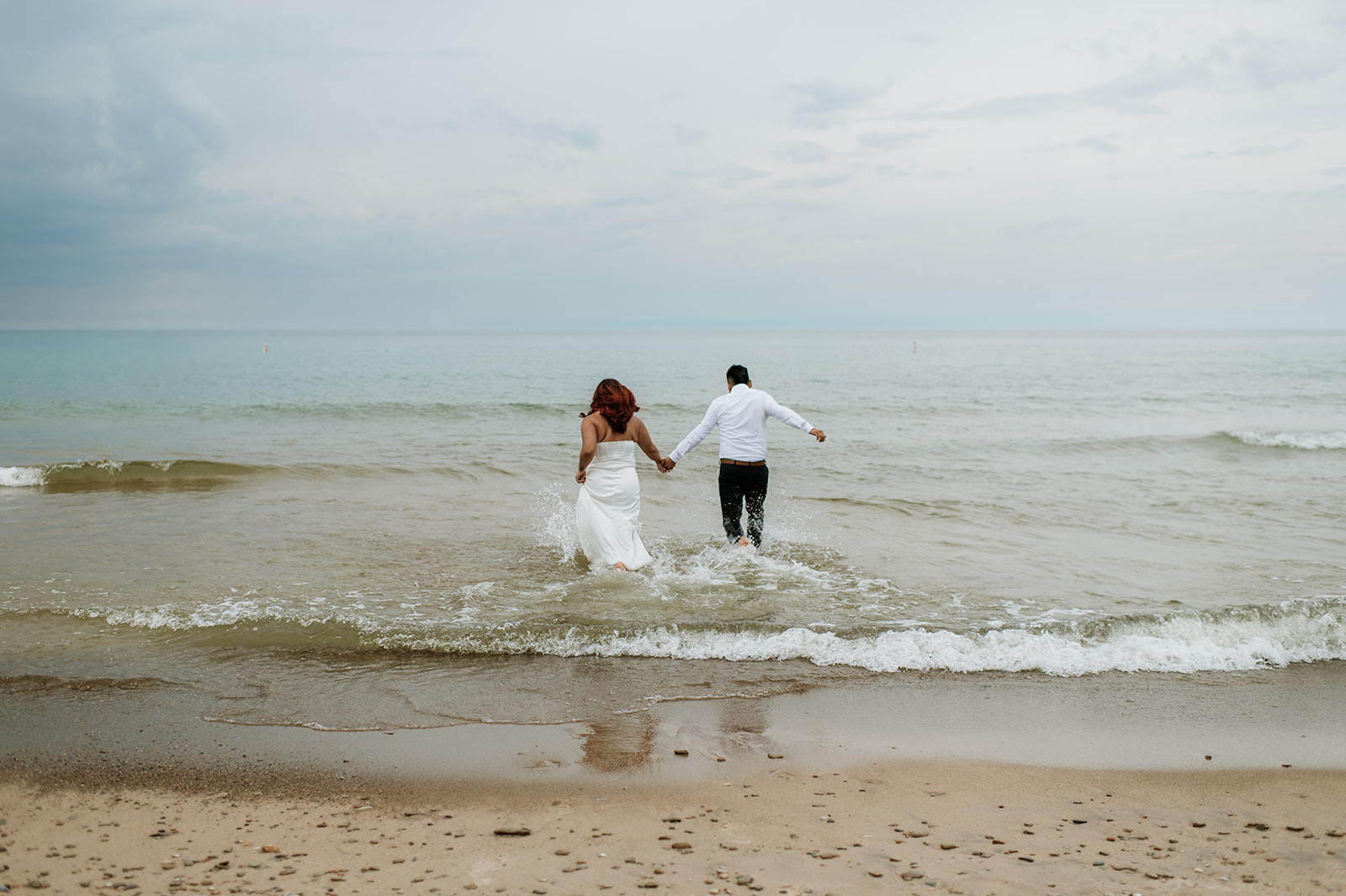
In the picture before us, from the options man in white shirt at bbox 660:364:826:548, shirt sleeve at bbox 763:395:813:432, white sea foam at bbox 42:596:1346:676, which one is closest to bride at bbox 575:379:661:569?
man in white shirt at bbox 660:364:826:548

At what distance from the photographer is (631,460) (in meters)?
7.71

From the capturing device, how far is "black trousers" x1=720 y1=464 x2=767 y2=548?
26.8ft

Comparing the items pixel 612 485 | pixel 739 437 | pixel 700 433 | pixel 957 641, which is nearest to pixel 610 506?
pixel 612 485

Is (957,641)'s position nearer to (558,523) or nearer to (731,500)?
(731,500)

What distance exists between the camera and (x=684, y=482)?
13914 mm

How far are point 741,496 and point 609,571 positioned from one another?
5.29ft

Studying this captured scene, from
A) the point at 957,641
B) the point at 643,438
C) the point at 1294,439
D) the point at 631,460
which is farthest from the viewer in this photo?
the point at 1294,439

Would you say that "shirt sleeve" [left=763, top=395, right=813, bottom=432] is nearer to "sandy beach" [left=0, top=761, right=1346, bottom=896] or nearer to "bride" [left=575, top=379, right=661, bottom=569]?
"bride" [left=575, top=379, right=661, bottom=569]

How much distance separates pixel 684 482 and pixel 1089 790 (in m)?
10.3

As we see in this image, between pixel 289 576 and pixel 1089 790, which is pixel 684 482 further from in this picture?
pixel 1089 790

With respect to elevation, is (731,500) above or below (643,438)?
below

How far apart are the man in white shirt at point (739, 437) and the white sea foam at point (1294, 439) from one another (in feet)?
55.5

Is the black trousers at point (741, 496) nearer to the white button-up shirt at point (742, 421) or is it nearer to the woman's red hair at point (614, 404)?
the white button-up shirt at point (742, 421)

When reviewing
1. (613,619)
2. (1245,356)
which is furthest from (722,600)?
(1245,356)
